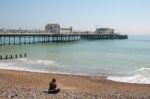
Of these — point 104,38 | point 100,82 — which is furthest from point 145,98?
point 104,38

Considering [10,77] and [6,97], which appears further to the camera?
[10,77]

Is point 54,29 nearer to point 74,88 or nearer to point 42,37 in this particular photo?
point 42,37

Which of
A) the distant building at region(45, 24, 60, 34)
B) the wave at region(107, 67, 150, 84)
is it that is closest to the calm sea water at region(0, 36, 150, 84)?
the wave at region(107, 67, 150, 84)

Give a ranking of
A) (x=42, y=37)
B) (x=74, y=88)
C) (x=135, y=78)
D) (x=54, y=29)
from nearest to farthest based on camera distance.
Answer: (x=74, y=88)
(x=135, y=78)
(x=42, y=37)
(x=54, y=29)

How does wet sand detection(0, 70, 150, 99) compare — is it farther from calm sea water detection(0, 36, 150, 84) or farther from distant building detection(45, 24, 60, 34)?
distant building detection(45, 24, 60, 34)

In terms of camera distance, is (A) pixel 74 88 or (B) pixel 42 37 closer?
(A) pixel 74 88

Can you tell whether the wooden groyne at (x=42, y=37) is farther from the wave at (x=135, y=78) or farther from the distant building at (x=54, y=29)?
the wave at (x=135, y=78)

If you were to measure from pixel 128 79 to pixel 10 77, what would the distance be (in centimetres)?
886

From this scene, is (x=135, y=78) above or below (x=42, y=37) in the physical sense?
below

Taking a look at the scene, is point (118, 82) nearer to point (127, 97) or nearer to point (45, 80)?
point (45, 80)

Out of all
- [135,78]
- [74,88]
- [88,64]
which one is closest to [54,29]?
[88,64]

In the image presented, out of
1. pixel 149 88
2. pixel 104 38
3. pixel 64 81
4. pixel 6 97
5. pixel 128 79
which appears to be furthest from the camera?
pixel 104 38

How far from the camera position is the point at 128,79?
22344 millimetres

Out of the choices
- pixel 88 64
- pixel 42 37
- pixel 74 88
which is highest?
pixel 42 37
